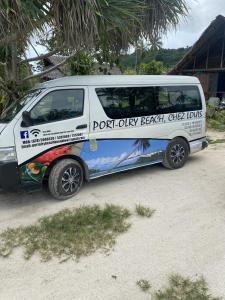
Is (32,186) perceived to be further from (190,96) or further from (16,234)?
(190,96)

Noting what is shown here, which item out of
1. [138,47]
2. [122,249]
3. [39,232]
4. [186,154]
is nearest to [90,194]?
[39,232]

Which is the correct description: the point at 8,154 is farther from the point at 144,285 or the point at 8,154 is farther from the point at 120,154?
the point at 144,285

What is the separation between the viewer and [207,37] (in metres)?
16.7

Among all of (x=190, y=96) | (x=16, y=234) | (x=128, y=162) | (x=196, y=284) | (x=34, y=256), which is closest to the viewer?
(x=196, y=284)

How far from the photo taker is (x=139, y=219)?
13.8ft

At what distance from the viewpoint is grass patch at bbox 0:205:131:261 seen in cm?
348

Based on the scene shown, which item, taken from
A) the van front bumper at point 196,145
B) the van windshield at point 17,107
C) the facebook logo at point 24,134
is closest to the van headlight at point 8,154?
the facebook logo at point 24,134

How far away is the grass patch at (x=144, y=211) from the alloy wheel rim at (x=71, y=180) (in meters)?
1.12

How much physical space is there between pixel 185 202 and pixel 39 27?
3.55 m

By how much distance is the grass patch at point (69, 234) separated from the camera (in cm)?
348

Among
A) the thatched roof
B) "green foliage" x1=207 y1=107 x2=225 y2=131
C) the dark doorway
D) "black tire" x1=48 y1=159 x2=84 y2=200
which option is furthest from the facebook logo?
the dark doorway

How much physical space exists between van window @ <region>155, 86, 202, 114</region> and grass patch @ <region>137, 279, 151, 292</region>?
3631 millimetres

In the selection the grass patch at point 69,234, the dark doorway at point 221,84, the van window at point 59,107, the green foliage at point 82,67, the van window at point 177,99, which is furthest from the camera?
the dark doorway at point 221,84

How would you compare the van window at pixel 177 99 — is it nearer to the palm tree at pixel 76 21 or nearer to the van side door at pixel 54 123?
the palm tree at pixel 76 21
